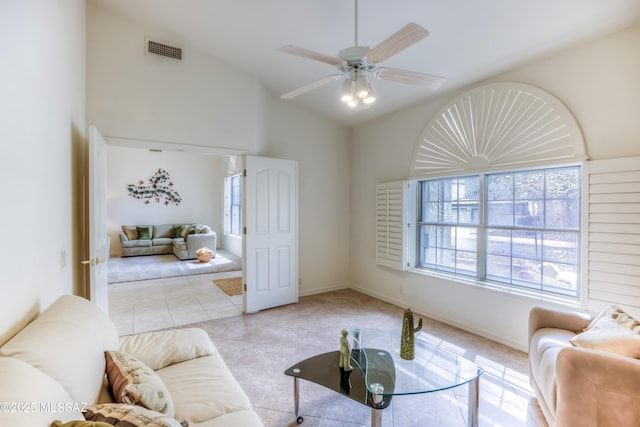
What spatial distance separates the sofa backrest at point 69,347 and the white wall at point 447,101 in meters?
3.37

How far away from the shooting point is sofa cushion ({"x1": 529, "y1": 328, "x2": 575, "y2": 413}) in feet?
5.71

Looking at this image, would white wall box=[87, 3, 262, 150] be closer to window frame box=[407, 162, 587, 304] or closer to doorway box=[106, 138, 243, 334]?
doorway box=[106, 138, 243, 334]

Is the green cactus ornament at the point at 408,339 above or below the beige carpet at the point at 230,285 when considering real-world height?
above

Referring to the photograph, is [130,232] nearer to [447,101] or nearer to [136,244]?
[136,244]

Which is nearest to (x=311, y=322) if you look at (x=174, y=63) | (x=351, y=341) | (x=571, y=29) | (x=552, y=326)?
(x=351, y=341)

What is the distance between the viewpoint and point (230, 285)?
5.38 m

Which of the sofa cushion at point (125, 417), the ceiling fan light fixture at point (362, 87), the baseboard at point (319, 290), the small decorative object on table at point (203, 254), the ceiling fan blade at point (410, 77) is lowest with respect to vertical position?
the baseboard at point (319, 290)

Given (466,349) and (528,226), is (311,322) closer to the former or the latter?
(466,349)

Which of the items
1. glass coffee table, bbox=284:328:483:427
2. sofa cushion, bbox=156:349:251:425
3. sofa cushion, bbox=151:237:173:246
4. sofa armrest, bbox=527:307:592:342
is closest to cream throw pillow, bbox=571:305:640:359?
sofa armrest, bbox=527:307:592:342

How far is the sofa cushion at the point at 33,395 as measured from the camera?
0.83 metres

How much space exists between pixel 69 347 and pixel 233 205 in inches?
307

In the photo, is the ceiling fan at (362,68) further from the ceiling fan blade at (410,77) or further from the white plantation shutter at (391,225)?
the white plantation shutter at (391,225)

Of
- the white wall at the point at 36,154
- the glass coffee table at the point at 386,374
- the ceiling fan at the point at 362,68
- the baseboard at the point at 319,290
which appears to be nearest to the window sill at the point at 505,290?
the glass coffee table at the point at 386,374

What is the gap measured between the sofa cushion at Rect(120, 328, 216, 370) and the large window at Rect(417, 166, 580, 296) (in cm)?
297
